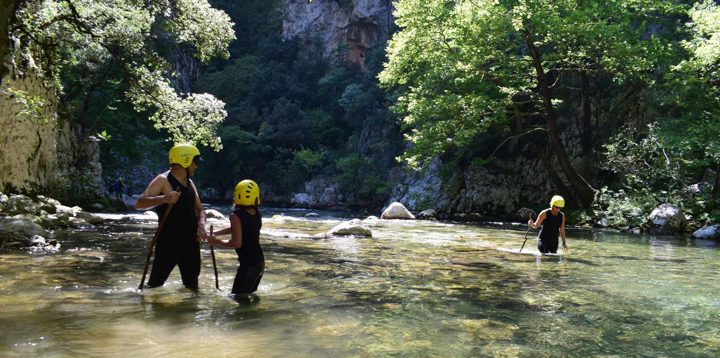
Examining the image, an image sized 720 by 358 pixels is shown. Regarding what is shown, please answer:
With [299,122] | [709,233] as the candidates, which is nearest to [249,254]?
[709,233]

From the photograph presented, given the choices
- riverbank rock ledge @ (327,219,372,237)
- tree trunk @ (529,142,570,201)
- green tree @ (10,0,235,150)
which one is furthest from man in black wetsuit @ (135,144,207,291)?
tree trunk @ (529,142,570,201)

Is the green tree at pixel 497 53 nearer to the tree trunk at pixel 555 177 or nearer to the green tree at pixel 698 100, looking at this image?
the tree trunk at pixel 555 177

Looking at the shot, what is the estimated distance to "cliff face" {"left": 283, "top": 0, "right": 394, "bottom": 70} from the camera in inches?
1977

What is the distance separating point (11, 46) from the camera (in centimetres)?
1369

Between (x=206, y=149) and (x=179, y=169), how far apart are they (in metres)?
45.1

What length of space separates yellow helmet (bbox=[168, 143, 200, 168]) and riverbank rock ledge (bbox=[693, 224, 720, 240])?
53.5ft

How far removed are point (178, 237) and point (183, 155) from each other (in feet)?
2.80

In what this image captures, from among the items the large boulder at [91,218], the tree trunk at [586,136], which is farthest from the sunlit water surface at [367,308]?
the tree trunk at [586,136]

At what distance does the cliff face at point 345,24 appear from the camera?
50219mm

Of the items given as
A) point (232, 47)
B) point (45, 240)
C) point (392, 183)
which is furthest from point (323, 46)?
point (45, 240)

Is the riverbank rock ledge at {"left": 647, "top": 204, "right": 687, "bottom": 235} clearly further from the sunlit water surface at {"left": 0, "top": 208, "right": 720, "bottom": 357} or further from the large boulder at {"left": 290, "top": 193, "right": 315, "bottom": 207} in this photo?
the large boulder at {"left": 290, "top": 193, "right": 315, "bottom": 207}

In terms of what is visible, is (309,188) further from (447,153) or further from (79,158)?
(79,158)

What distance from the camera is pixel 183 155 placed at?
17.6 ft

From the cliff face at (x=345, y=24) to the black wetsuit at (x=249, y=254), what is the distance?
44.1 m
